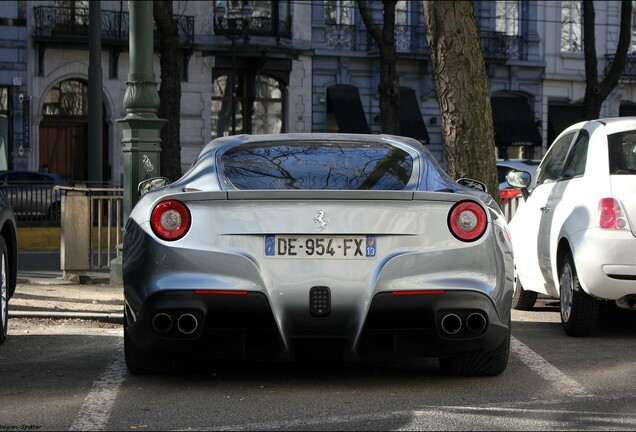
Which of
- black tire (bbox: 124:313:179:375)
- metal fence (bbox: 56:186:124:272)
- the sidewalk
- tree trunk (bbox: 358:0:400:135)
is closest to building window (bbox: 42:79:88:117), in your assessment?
tree trunk (bbox: 358:0:400:135)

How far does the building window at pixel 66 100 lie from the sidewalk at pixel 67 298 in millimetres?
24737

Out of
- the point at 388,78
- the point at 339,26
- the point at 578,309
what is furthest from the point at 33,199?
the point at 339,26

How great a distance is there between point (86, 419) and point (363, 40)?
125 feet

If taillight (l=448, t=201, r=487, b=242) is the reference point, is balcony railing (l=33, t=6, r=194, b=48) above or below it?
above

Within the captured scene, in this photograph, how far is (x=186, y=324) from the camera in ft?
22.2

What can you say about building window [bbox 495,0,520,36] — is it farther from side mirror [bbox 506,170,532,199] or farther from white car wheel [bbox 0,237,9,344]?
white car wheel [bbox 0,237,9,344]

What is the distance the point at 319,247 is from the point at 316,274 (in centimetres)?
15

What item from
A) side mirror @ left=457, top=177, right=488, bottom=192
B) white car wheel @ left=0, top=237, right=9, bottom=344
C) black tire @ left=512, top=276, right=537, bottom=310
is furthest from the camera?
black tire @ left=512, top=276, right=537, bottom=310

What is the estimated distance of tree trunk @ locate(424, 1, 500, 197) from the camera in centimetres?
1414

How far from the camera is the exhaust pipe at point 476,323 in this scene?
6.81 metres

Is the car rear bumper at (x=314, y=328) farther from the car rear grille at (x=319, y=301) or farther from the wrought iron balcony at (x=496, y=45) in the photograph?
the wrought iron balcony at (x=496, y=45)

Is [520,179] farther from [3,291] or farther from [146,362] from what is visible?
[146,362]

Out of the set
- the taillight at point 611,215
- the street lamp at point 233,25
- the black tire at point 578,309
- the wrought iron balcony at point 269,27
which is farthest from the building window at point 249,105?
the taillight at point 611,215

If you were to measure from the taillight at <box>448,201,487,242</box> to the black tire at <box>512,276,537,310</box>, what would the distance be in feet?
15.2
